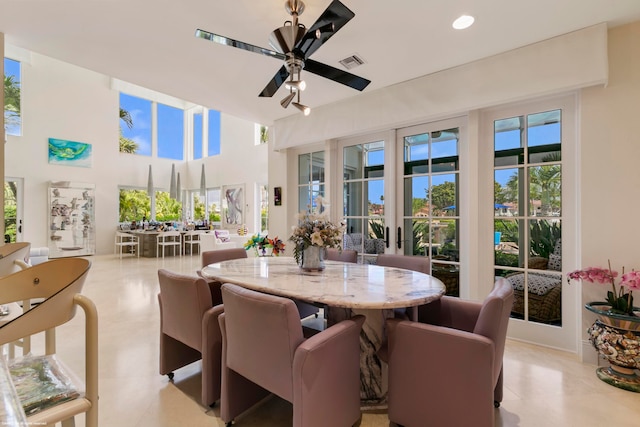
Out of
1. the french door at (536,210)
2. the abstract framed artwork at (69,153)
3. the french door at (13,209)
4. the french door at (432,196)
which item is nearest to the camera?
the french door at (536,210)

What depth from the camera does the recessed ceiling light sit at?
2271 mm

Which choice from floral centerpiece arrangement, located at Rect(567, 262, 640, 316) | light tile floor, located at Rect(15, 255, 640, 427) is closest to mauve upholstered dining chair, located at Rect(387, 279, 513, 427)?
light tile floor, located at Rect(15, 255, 640, 427)

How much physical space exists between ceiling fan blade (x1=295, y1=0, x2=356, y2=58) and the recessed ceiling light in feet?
3.77

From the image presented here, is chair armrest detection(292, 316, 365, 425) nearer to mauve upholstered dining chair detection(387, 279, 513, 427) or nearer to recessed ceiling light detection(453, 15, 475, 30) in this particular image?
mauve upholstered dining chair detection(387, 279, 513, 427)

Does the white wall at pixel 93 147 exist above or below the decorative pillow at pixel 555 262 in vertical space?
above

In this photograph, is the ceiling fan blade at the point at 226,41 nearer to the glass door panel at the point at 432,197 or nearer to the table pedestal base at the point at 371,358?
the table pedestal base at the point at 371,358

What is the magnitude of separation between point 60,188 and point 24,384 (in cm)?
917

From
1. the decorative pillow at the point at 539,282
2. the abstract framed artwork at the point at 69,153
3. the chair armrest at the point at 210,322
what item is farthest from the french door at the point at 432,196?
the abstract framed artwork at the point at 69,153

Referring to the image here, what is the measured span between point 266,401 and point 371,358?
78cm

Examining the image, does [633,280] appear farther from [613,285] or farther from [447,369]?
[447,369]

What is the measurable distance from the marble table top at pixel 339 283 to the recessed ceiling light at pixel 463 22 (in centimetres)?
203

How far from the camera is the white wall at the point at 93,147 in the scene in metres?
7.50

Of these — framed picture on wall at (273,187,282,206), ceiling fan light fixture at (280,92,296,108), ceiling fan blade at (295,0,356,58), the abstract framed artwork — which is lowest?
framed picture on wall at (273,187,282,206)

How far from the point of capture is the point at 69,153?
812cm
